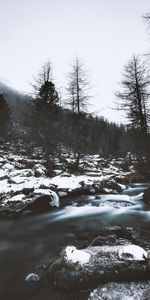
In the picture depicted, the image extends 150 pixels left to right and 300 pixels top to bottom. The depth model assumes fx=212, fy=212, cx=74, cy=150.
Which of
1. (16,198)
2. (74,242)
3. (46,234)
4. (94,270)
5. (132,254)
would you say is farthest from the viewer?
(16,198)

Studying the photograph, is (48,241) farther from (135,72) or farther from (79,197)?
(135,72)

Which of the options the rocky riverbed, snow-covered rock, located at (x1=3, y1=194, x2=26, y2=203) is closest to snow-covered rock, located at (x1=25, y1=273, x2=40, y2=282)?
the rocky riverbed

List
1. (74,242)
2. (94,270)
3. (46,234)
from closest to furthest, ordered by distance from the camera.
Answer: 1. (94,270)
2. (74,242)
3. (46,234)

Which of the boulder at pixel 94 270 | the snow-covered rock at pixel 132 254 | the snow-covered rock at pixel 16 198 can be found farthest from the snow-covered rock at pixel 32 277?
the snow-covered rock at pixel 16 198

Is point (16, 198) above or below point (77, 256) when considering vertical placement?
above

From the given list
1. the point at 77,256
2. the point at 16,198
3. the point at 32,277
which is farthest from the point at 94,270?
the point at 16,198

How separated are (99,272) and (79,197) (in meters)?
6.41

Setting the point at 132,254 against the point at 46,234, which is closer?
the point at 132,254

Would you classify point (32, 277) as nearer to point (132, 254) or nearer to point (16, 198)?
point (132, 254)

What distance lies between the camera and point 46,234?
6.45 m

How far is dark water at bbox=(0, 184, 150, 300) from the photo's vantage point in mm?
3836

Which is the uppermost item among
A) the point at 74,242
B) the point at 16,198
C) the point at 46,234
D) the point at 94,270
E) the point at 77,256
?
the point at 16,198

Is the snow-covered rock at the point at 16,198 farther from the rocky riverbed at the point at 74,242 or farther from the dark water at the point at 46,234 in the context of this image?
the dark water at the point at 46,234

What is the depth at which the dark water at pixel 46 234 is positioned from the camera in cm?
384
